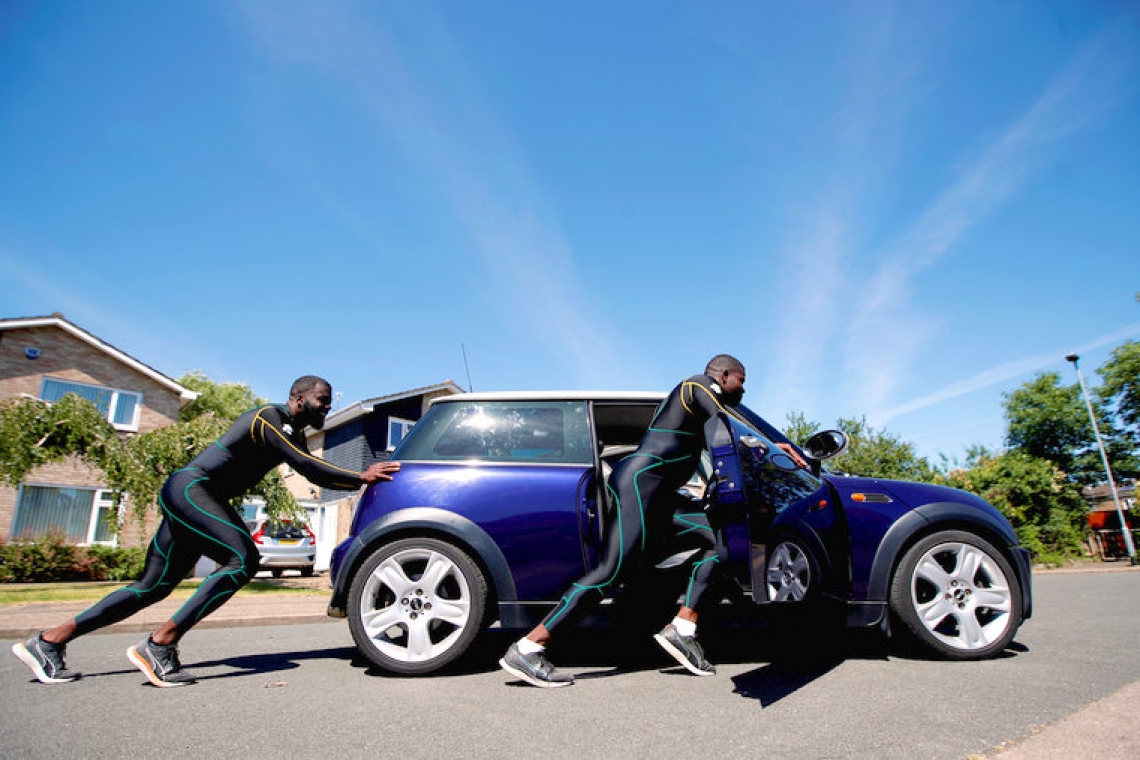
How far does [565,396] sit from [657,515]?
1.00 meters

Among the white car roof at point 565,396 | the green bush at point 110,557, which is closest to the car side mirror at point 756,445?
the white car roof at point 565,396

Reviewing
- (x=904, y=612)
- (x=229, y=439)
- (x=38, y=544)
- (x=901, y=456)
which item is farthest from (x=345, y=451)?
(x=904, y=612)

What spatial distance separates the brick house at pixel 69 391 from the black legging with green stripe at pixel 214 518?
1715 cm

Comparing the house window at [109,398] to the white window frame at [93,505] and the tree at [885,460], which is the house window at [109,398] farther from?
the tree at [885,460]

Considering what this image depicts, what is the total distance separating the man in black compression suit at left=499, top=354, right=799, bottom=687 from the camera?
297 centimetres

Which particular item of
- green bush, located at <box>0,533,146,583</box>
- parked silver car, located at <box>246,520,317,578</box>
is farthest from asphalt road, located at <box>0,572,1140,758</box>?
green bush, located at <box>0,533,146,583</box>

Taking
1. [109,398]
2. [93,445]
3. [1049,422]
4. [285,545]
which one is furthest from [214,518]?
[1049,422]

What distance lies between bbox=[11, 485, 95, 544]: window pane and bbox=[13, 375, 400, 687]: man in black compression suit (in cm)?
1948

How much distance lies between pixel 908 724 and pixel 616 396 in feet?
7.11

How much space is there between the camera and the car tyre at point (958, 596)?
3354 millimetres

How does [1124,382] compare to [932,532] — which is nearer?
[932,532]

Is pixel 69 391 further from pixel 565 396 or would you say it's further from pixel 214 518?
pixel 565 396

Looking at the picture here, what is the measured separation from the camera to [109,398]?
2025cm

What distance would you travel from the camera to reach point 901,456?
73.9ft
